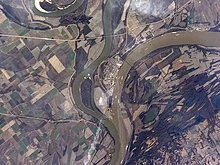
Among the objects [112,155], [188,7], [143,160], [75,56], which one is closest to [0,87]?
[75,56]

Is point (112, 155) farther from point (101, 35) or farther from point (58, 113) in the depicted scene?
point (101, 35)

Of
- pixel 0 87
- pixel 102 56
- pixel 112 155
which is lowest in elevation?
pixel 112 155

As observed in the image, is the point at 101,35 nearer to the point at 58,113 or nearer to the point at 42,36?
the point at 42,36

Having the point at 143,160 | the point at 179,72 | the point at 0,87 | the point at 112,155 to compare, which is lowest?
the point at 143,160

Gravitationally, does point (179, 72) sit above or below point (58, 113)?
below

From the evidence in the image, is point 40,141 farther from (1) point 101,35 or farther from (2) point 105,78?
(1) point 101,35

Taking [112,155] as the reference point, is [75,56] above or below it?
above

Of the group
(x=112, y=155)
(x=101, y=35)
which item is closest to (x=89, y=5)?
(x=101, y=35)
